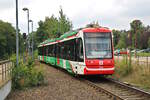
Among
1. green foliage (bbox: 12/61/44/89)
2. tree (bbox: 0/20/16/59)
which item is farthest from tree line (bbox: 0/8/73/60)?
green foliage (bbox: 12/61/44/89)

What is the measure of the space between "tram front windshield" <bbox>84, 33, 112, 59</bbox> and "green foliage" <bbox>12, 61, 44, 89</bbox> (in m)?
3.01

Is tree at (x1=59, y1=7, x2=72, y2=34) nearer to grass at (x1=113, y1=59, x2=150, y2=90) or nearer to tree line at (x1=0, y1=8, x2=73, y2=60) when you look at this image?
tree line at (x1=0, y1=8, x2=73, y2=60)

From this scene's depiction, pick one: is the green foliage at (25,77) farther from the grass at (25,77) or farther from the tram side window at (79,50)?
the tram side window at (79,50)

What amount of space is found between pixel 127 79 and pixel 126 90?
14.5 ft

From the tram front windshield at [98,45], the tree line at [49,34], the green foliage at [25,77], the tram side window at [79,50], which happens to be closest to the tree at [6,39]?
the tree line at [49,34]

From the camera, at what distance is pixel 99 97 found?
10438 mm

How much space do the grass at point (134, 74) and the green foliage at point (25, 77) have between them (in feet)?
17.4

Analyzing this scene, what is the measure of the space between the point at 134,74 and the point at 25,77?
6764 millimetres

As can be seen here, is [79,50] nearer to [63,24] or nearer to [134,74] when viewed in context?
[134,74]

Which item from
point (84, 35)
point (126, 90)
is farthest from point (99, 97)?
point (84, 35)

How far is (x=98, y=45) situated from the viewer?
599 inches

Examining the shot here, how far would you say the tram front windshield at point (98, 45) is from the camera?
15.1m

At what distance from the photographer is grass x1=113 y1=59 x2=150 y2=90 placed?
14.6m

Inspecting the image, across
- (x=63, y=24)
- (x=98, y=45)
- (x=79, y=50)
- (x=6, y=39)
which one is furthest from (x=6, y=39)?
(x=98, y=45)
